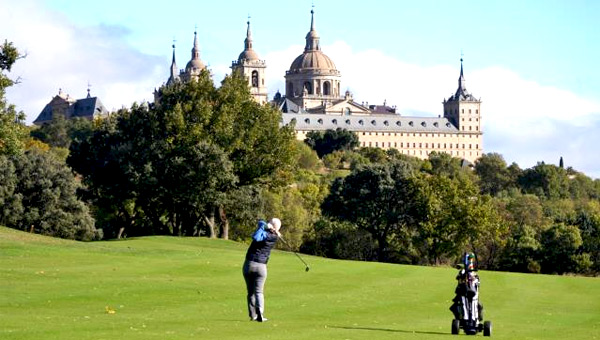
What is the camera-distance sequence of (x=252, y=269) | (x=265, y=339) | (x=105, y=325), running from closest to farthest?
1. (x=265, y=339)
2. (x=105, y=325)
3. (x=252, y=269)

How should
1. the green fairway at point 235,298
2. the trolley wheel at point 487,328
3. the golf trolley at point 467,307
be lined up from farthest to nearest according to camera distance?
1. the golf trolley at point 467,307
2. the trolley wheel at point 487,328
3. the green fairway at point 235,298

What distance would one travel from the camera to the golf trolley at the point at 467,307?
23984 millimetres

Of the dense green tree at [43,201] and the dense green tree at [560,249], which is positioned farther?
the dense green tree at [560,249]

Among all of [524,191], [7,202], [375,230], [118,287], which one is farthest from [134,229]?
[524,191]

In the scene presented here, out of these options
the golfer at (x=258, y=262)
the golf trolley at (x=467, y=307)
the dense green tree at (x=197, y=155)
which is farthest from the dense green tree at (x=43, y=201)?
the golf trolley at (x=467, y=307)

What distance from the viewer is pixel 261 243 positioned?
23.9 metres

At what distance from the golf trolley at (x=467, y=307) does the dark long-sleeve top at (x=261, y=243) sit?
3597mm

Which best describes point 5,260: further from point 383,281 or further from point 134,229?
point 134,229

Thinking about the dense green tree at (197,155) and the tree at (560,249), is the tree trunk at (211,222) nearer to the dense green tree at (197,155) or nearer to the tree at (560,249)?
the dense green tree at (197,155)

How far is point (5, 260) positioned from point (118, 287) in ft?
24.2

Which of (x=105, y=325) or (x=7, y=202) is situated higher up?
(x=7, y=202)

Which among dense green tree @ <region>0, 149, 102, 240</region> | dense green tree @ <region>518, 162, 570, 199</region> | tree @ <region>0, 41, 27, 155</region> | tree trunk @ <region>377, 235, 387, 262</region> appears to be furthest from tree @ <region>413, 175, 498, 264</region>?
dense green tree @ <region>518, 162, 570, 199</region>

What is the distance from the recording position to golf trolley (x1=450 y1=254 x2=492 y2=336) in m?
24.0

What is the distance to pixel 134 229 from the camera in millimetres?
76688
